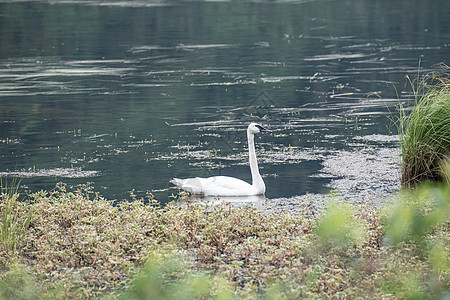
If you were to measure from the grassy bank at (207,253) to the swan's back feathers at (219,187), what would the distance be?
2.13 m

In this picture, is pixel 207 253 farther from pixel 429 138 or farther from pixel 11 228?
pixel 429 138

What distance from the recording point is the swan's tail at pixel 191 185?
1239 cm

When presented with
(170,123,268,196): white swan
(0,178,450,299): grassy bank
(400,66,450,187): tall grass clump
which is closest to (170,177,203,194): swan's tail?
(170,123,268,196): white swan

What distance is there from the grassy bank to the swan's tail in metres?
2.24

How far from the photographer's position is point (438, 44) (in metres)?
32.8

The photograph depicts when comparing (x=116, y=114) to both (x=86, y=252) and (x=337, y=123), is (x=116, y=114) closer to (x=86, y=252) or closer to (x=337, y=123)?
(x=337, y=123)

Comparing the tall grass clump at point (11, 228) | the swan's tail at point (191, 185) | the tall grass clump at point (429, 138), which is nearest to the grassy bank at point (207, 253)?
the tall grass clump at point (11, 228)

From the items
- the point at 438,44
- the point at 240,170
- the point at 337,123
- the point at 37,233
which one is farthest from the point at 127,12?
the point at 37,233

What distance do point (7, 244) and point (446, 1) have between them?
5157cm

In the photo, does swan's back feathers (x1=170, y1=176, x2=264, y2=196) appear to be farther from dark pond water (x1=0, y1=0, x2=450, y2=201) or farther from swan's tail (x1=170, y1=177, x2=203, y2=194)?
dark pond water (x1=0, y1=0, x2=450, y2=201)

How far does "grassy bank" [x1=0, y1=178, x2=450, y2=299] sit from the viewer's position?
7.00 m

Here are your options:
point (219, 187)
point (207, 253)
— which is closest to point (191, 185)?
point (219, 187)

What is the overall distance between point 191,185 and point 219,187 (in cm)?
49

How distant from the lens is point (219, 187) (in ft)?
40.1
